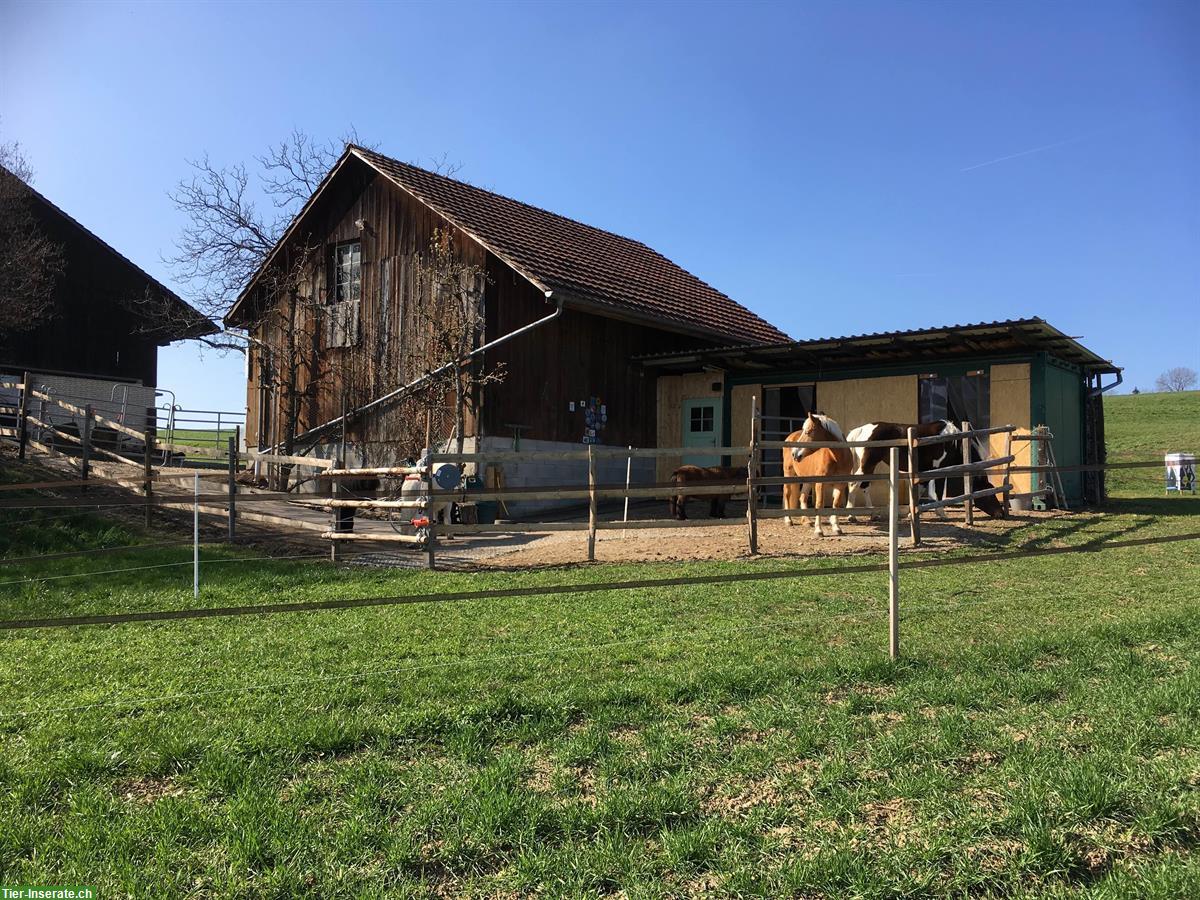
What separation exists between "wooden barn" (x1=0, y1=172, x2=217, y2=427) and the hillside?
28.4m

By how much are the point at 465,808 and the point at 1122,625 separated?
5023 mm

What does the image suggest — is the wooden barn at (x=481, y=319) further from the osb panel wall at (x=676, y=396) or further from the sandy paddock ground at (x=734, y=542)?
the sandy paddock ground at (x=734, y=542)

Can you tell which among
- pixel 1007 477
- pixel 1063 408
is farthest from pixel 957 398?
pixel 1007 477

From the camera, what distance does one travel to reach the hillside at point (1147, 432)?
24.7m

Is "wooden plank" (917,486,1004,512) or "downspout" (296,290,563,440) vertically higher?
"downspout" (296,290,563,440)

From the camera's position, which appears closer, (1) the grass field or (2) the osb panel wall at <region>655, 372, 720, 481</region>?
(1) the grass field

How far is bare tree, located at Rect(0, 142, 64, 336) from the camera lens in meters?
18.3

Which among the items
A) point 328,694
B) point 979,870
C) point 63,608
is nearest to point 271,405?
point 63,608

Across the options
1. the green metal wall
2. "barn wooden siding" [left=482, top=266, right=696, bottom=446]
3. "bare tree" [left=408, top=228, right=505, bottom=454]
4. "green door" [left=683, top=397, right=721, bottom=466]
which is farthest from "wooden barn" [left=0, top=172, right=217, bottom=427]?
the green metal wall

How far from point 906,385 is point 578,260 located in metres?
7.72

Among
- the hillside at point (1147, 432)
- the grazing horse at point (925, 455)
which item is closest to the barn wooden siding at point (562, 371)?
the grazing horse at point (925, 455)

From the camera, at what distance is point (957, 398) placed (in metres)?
15.4

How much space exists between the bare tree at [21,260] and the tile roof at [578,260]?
8584 millimetres

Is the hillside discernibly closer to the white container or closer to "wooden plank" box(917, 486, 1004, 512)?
the white container
